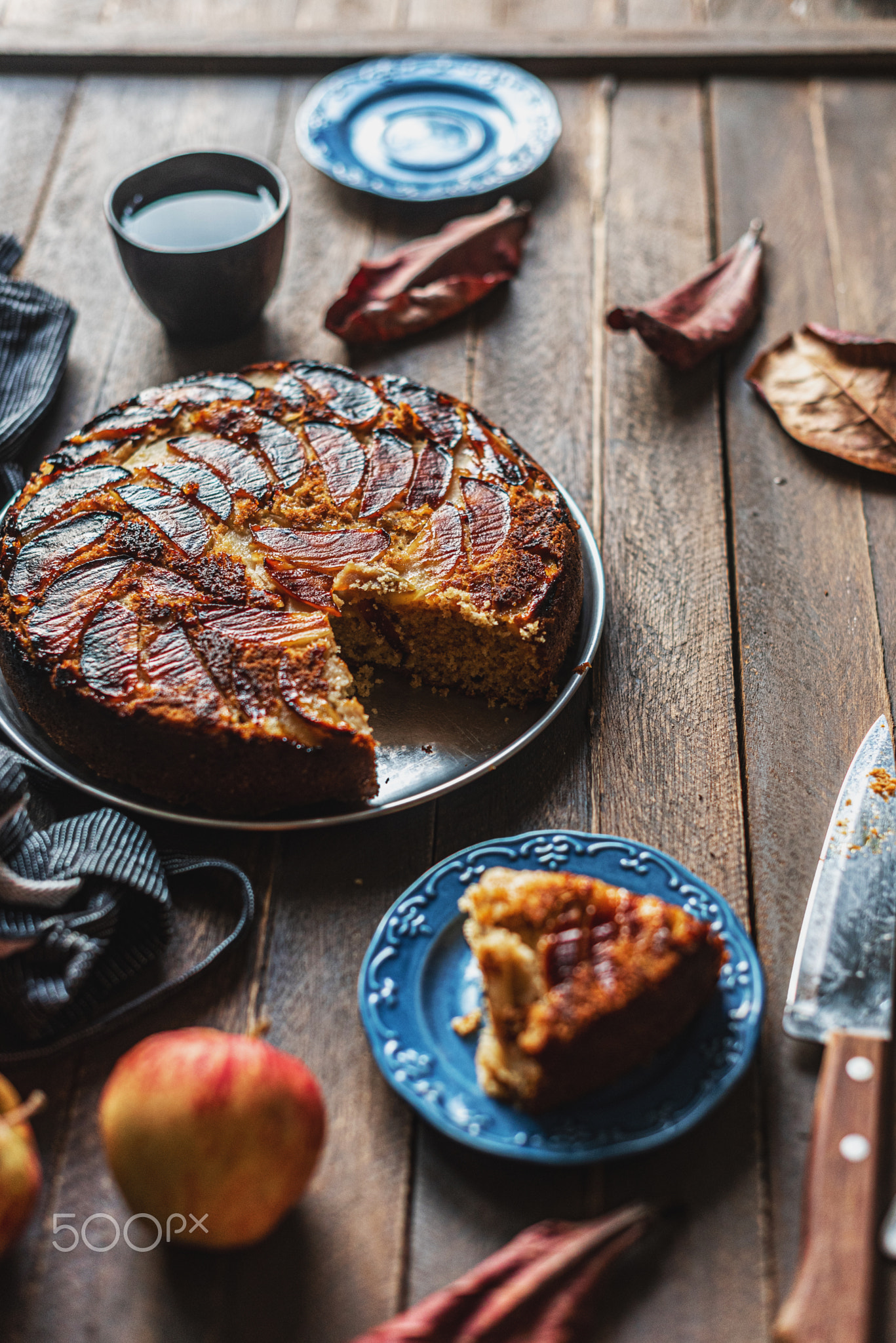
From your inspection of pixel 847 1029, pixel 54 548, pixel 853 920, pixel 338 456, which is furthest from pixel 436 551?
pixel 847 1029

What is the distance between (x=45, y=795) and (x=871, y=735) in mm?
1770

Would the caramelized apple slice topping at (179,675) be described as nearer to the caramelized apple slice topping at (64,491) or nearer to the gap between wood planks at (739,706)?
the caramelized apple slice topping at (64,491)

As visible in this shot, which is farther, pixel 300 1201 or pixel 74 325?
pixel 74 325

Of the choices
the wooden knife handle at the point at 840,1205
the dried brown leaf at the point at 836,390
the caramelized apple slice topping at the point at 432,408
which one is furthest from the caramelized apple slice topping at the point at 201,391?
the wooden knife handle at the point at 840,1205

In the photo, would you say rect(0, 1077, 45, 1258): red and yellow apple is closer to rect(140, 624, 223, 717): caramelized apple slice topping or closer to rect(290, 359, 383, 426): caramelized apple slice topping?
rect(140, 624, 223, 717): caramelized apple slice topping

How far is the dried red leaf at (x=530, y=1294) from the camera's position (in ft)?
5.04

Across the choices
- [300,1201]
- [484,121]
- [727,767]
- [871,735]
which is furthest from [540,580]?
[484,121]

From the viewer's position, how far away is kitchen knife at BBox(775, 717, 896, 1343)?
1564 mm

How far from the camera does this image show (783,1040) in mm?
1936

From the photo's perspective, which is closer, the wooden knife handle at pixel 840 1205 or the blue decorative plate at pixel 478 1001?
the wooden knife handle at pixel 840 1205

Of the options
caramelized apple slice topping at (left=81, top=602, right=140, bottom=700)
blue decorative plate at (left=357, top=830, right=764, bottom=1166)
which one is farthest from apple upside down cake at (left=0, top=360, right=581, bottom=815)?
blue decorative plate at (left=357, top=830, right=764, bottom=1166)

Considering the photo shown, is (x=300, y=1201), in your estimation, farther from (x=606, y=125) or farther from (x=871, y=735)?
(x=606, y=125)

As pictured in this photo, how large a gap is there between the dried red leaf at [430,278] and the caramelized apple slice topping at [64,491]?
3.50 feet

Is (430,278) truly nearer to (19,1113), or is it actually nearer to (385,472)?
(385,472)
